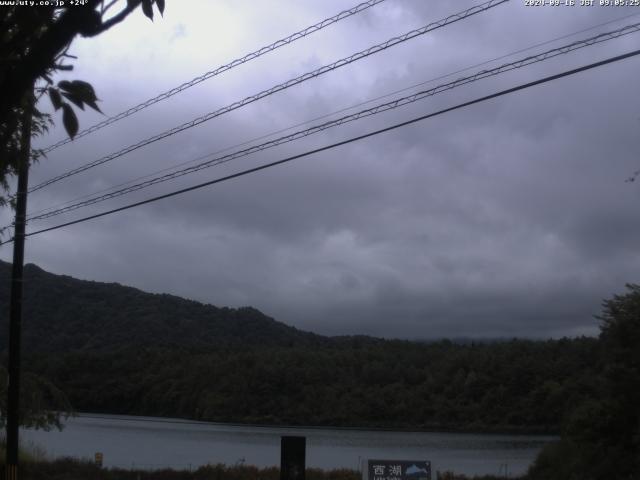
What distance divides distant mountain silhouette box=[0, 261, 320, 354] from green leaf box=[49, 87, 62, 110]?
3322 centimetres

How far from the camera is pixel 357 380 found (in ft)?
131

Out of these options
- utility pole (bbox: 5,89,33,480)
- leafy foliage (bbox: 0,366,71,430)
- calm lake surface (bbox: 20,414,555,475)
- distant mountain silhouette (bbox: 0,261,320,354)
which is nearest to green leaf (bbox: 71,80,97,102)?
utility pole (bbox: 5,89,33,480)

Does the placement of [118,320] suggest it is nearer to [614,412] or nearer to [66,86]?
[614,412]

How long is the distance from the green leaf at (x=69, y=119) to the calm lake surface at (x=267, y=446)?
22.6 meters

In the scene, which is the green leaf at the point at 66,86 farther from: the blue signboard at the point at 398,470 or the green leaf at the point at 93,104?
the blue signboard at the point at 398,470

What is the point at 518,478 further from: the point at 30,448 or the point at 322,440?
the point at 30,448

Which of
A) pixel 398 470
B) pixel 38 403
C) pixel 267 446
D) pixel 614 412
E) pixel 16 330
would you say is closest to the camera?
pixel 398 470

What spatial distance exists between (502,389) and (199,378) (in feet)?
54.3

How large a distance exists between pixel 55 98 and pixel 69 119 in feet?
0.57

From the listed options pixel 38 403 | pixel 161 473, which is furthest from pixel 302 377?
pixel 38 403

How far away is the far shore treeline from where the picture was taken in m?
22.2

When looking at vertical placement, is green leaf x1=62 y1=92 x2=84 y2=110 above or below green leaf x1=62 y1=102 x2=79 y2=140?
above

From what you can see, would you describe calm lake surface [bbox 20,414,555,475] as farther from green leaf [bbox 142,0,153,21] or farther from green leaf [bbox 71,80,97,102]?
green leaf [bbox 142,0,153,21]

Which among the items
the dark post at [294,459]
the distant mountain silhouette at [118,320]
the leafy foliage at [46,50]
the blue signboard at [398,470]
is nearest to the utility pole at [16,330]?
the dark post at [294,459]
